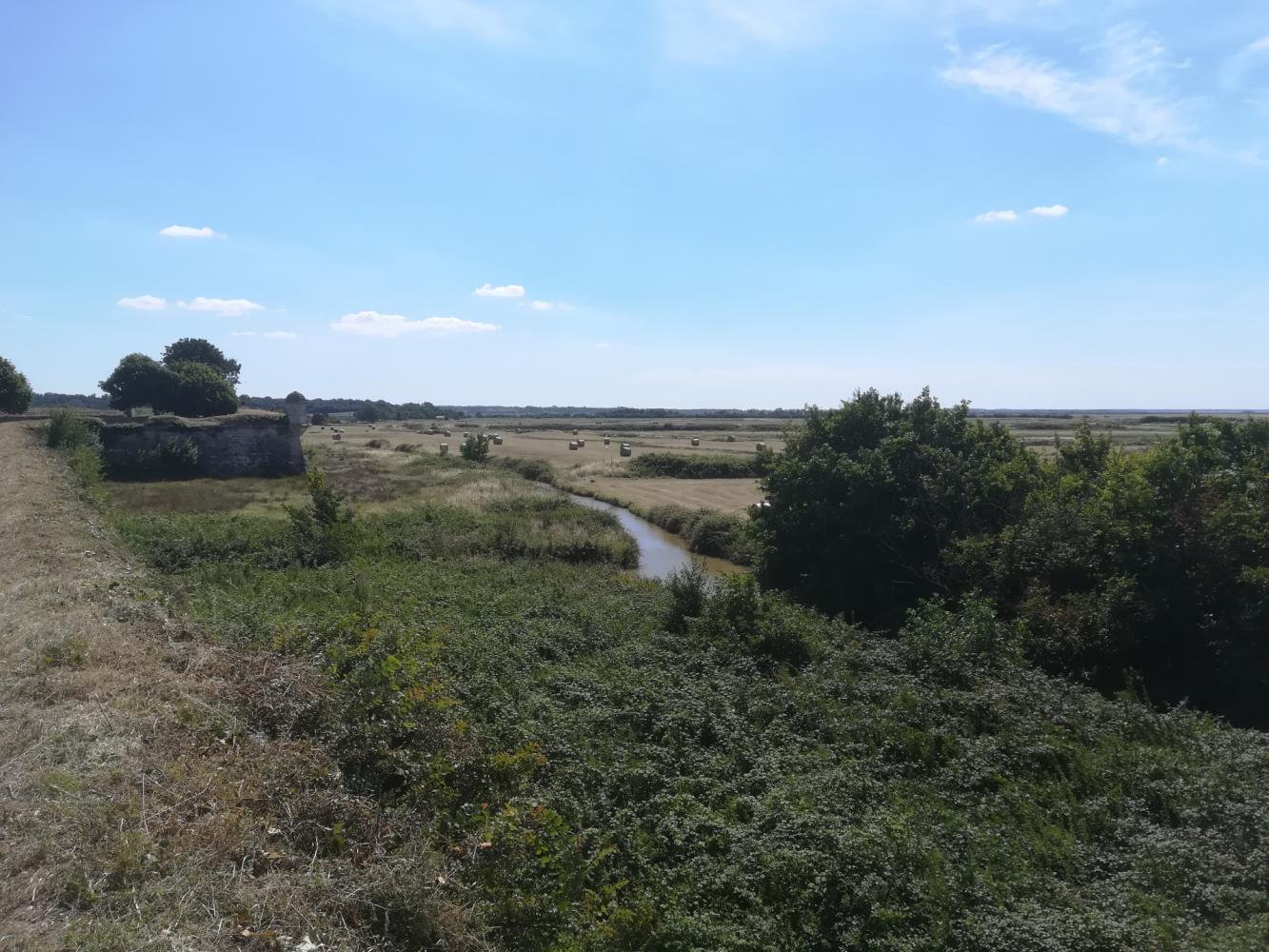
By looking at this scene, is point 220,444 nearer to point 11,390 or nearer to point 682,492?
point 11,390

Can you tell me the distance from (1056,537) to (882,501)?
380 cm

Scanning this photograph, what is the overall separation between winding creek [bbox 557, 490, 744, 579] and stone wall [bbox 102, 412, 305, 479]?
16.3 metres

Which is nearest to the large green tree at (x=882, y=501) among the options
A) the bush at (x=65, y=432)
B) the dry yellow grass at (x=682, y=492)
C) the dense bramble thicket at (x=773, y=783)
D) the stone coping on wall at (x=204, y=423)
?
the dense bramble thicket at (x=773, y=783)

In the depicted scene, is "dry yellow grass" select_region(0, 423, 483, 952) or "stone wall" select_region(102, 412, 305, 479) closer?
"dry yellow grass" select_region(0, 423, 483, 952)

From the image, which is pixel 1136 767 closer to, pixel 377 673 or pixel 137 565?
pixel 377 673

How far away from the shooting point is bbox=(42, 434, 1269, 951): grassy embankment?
18.5 ft

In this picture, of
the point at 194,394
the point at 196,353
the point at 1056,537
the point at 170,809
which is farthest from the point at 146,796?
the point at 196,353

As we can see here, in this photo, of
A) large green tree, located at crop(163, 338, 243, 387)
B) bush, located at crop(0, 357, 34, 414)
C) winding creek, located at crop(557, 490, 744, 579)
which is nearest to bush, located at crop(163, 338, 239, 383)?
large green tree, located at crop(163, 338, 243, 387)

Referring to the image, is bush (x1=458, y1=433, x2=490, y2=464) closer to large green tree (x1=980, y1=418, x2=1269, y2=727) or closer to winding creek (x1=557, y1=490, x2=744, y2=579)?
winding creek (x1=557, y1=490, x2=744, y2=579)

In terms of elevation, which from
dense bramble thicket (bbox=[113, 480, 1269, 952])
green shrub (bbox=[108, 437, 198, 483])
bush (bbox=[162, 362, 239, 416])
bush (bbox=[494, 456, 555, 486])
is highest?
bush (bbox=[162, 362, 239, 416])

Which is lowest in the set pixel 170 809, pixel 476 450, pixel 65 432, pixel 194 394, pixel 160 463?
pixel 170 809

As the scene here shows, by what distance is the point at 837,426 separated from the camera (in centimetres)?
1859

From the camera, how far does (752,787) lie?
784cm

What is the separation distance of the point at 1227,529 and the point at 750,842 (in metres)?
8.45
